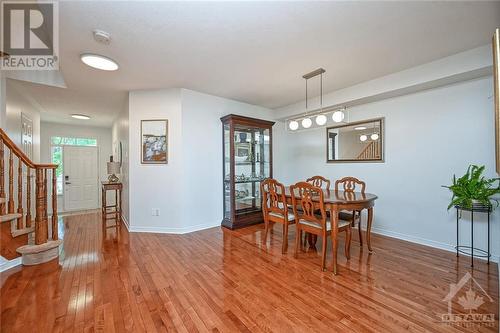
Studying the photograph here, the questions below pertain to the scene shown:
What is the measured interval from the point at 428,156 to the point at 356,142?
1084mm

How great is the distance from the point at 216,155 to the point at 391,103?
10.5 ft

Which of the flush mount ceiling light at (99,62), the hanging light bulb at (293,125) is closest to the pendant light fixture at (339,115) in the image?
the hanging light bulb at (293,125)

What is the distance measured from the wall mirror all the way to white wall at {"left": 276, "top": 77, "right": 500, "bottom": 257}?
0.11 meters

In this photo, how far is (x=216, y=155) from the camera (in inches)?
165

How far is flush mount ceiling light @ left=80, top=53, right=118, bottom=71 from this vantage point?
2514 millimetres

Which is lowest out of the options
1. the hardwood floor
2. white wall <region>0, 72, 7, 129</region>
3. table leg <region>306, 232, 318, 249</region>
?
the hardwood floor

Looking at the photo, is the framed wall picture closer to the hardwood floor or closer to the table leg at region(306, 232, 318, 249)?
the hardwood floor

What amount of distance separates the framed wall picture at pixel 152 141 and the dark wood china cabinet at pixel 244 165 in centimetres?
114

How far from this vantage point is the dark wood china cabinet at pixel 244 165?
4020 millimetres

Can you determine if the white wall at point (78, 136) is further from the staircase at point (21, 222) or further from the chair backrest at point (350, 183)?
the chair backrest at point (350, 183)

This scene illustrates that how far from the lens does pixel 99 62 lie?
8.68 feet

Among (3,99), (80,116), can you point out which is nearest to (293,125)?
(3,99)

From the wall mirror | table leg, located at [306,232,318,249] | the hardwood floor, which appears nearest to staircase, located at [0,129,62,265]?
the hardwood floor

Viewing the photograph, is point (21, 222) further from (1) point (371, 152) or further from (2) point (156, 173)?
(1) point (371, 152)
